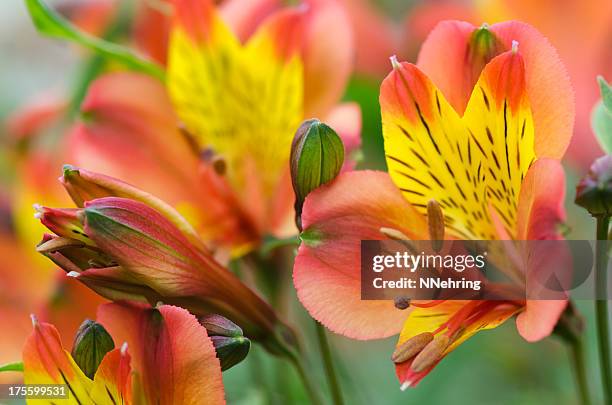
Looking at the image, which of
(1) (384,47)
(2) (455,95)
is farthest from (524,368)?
(2) (455,95)

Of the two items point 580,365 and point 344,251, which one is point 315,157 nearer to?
point 344,251

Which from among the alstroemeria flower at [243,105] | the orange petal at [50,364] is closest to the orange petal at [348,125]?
the alstroemeria flower at [243,105]

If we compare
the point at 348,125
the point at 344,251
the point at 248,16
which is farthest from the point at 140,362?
the point at 248,16

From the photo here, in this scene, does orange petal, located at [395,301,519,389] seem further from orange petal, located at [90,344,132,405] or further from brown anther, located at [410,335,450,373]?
orange petal, located at [90,344,132,405]

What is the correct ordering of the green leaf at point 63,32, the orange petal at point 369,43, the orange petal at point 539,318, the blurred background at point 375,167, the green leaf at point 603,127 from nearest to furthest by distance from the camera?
the orange petal at point 539,318 → the green leaf at point 603,127 → the green leaf at point 63,32 → the blurred background at point 375,167 → the orange petal at point 369,43

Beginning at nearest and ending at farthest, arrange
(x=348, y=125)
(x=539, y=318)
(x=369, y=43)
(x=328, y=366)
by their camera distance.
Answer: (x=539, y=318), (x=328, y=366), (x=348, y=125), (x=369, y=43)

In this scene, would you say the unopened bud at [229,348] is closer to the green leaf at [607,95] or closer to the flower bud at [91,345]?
the flower bud at [91,345]
